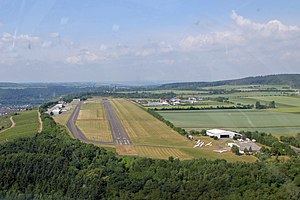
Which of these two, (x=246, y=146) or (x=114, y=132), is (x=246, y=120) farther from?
(x=114, y=132)

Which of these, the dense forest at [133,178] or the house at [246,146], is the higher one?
the dense forest at [133,178]

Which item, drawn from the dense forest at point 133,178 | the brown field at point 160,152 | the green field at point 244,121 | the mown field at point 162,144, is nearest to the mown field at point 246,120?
the green field at point 244,121

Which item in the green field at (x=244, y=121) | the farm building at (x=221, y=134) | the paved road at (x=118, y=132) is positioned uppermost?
the green field at (x=244, y=121)

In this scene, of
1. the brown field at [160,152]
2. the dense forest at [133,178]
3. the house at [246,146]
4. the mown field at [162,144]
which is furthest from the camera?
the house at [246,146]

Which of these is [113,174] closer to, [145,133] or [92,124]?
[145,133]

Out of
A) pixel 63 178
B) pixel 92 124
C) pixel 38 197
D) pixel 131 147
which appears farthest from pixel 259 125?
pixel 38 197

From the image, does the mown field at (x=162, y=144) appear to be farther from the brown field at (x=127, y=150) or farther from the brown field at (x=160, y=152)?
the brown field at (x=127, y=150)
